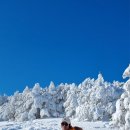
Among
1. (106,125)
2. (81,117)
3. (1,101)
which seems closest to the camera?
(106,125)

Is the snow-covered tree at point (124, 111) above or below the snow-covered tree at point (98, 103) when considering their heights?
below

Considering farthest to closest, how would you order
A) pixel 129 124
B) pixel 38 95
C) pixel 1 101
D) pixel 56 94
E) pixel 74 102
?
pixel 1 101 < pixel 56 94 < pixel 38 95 < pixel 74 102 < pixel 129 124

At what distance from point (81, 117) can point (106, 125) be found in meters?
6.83

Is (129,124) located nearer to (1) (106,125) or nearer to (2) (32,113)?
(1) (106,125)

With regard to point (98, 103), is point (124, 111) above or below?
below

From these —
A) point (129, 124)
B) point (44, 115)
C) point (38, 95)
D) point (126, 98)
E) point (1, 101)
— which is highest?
point (1, 101)

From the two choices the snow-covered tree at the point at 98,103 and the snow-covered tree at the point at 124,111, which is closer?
the snow-covered tree at the point at 124,111

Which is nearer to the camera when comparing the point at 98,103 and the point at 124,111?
the point at 124,111

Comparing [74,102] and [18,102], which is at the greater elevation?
[18,102]

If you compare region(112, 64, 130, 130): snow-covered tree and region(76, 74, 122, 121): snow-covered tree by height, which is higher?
region(76, 74, 122, 121): snow-covered tree

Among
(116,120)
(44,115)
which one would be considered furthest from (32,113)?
(116,120)

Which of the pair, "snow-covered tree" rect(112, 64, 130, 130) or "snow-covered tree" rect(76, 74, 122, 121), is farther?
"snow-covered tree" rect(76, 74, 122, 121)

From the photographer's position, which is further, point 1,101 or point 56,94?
point 1,101

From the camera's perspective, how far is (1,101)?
8669cm
